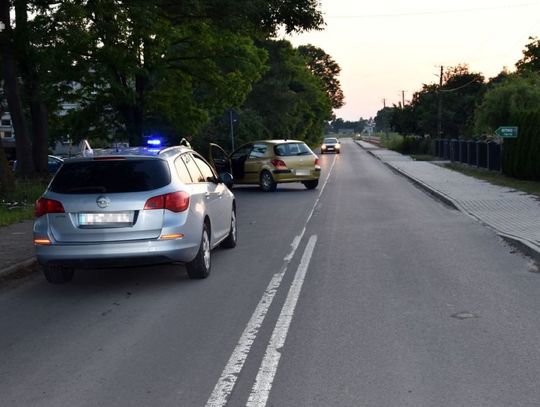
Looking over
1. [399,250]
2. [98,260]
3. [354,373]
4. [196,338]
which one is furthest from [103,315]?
[399,250]

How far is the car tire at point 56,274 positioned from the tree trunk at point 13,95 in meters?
12.6

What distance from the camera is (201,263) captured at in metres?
8.02

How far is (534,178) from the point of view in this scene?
23391 mm

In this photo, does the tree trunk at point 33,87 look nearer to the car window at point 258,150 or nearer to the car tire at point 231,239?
the car window at point 258,150

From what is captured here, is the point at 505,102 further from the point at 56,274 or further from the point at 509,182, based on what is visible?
the point at 56,274

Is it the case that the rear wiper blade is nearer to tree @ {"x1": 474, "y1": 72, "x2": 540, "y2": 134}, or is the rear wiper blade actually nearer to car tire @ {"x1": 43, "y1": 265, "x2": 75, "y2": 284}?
car tire @ {"x1": 43, "y1": 265, "x2": 75, "y2": 284}

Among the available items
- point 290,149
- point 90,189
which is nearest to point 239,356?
point 90,189

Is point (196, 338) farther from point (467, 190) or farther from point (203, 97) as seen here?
point (203, 97)

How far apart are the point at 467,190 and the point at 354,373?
664 inches

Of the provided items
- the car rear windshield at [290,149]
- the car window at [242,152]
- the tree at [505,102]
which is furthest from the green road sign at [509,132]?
the tree at [505,102]

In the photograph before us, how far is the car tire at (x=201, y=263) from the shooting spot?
796 centimetres

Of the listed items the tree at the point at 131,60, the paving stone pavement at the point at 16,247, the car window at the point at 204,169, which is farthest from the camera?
the tree at the point at 131,60

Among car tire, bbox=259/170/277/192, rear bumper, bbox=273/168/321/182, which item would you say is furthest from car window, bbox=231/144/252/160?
rear bumper, bbox=273/168/321/182

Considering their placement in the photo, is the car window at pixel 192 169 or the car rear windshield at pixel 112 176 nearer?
the car rear windshield at pixel 112 176
